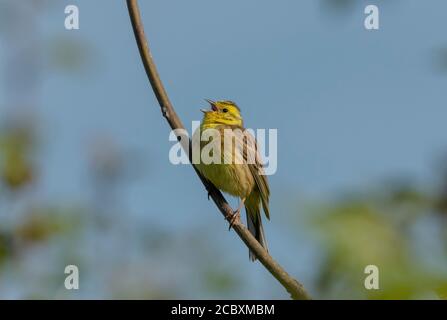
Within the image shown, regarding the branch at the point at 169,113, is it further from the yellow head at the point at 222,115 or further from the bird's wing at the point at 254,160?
the yellow head at the point at 222,115

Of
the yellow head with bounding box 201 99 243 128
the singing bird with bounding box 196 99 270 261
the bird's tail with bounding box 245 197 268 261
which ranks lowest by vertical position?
the bird's tail with bounding box 245 197 268 261

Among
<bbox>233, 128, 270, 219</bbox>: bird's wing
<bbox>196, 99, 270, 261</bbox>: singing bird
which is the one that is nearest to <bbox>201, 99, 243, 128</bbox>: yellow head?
<bbox>196, 99, 270, 261</bbox>: singing bird

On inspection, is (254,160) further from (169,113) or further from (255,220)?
(169,113)

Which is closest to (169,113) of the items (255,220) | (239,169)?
(239,169)

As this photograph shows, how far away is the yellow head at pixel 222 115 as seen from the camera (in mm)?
7410

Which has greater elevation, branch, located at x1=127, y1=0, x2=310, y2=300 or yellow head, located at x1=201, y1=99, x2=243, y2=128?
yellow head, located at x1=201, y1=99, x2=243, y2=128

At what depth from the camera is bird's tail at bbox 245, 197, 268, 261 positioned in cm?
702

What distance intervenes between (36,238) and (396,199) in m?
1.86

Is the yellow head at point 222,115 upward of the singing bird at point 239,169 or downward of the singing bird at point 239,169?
upward

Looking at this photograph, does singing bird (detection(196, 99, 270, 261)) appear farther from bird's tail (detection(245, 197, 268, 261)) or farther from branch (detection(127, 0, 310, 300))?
branch (detection(127, 0, 310, 300))

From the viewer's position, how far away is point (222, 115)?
24.5 ft

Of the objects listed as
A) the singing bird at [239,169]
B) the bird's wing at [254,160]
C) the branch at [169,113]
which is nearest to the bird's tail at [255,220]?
the singing bird at [239,169]

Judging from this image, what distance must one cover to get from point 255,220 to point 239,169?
0.56m

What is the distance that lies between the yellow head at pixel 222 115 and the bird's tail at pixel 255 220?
868 millimetres
